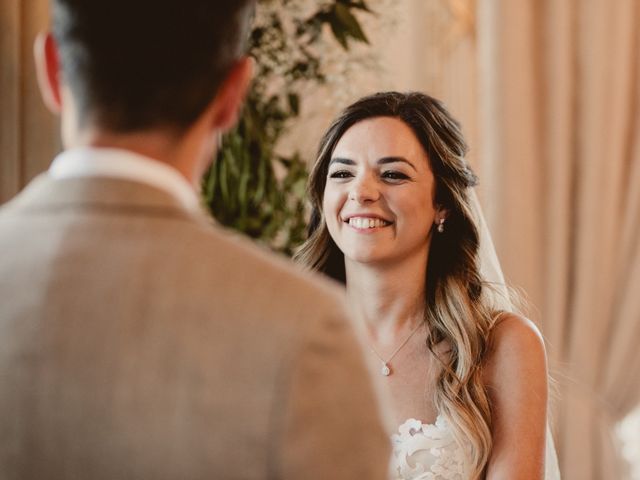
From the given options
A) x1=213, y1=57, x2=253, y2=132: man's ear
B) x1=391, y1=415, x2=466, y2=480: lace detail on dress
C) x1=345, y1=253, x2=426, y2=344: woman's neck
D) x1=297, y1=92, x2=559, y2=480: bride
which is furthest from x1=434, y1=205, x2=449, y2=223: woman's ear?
x1=213, y1=57, x2=253, y2=132: man's ear

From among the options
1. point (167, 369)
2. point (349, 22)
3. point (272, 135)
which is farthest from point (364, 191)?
point (167, 369)

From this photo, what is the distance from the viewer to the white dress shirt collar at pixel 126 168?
963 millimetres

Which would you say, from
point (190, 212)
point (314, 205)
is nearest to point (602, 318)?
point (314, 205)

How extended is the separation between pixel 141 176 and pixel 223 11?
17 cm

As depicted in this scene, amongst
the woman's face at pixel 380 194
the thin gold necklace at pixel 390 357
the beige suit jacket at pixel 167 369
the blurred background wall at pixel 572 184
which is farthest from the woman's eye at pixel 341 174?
the beige suit jacket at pixel 167 369

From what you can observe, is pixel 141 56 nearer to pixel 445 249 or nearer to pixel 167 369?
pixel 167 369

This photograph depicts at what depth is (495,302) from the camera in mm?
2584

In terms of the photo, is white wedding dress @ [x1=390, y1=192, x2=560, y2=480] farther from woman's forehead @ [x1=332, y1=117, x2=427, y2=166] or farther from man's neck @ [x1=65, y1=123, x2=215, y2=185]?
man's neck @ [x1=65, y1=123, x2=215, y2=185]

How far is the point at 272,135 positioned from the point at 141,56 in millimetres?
2587

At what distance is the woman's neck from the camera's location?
2.52 metres

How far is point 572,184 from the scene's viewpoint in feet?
12.0

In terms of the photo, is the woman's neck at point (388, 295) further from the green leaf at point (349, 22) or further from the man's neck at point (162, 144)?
the man's neck at point (162, 144)

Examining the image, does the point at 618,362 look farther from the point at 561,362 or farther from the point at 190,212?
the point at 190,212

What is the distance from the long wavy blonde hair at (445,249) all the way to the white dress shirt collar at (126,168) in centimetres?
152
